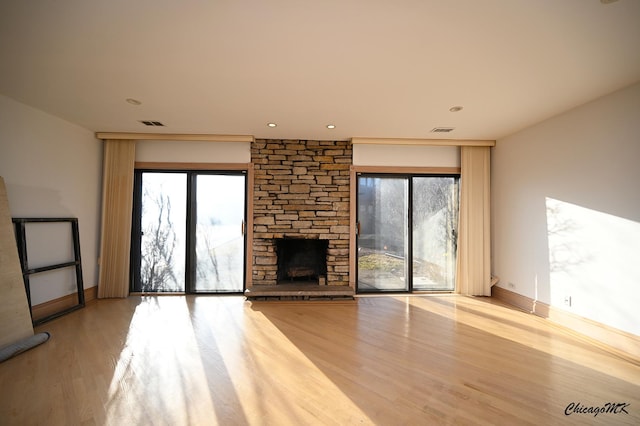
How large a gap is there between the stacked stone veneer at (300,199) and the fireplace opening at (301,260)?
23 centimetres

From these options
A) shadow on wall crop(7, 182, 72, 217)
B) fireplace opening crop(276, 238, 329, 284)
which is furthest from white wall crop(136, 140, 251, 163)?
fireplace opening crop(276, 238, 329, 284)

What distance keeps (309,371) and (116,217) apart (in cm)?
363

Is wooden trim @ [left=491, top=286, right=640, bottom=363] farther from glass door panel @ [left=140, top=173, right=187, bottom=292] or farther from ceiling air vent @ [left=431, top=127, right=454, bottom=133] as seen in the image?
glass door panel @ [left=140, top=173, right=187, bottom=292]

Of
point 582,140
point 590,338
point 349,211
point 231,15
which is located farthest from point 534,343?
point 231,15

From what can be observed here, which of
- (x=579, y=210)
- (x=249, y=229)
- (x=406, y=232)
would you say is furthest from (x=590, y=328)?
(x=249, y=229)

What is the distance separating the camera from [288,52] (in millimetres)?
1869

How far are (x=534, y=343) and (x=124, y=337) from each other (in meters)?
4.21

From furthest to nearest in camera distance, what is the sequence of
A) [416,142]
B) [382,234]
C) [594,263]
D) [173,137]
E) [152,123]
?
[382,234] → [416,142] → [173,137] → [152,123] → [594,263]

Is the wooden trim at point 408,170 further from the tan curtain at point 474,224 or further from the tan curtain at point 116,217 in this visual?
the tan curtain at point 116,217

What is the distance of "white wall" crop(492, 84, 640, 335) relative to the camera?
2.39 meters

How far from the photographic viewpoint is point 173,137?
371 cm

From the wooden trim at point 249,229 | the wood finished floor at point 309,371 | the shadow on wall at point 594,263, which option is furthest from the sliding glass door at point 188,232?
the shadow on wall at point 594,263

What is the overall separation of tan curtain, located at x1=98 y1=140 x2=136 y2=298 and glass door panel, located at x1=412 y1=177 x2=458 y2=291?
4.47 metres

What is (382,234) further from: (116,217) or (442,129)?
(116,217)
